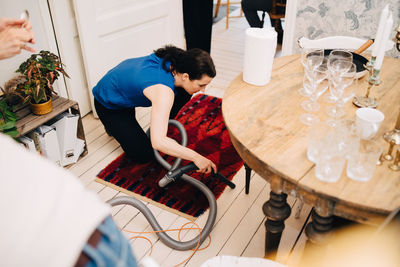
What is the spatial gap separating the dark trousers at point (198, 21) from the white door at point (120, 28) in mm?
73

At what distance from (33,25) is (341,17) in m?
2.06

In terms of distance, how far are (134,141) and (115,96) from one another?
30 centimetres

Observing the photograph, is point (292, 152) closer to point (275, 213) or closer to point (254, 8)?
point (275, 213)

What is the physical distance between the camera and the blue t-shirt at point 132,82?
75.6 inches

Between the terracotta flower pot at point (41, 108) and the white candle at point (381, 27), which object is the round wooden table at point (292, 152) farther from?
the terracotta flower pot at point (41, 108)

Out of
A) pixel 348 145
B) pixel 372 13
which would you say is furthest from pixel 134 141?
pixel 372 13

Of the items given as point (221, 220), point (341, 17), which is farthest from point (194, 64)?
point (341, 17)

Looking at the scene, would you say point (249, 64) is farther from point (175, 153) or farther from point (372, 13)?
point (372, 13)

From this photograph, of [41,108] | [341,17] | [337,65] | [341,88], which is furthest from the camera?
[341,17]

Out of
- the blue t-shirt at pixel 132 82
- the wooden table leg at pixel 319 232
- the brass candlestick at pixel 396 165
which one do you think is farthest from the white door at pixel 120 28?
the brass candlestick at pixel 396 165

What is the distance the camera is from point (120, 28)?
269 centimetres

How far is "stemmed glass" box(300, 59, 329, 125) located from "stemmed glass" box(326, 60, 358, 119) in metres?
0.05

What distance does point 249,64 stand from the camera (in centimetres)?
158

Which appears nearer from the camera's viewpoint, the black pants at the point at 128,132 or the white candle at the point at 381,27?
the white candle at the point at 381,27
